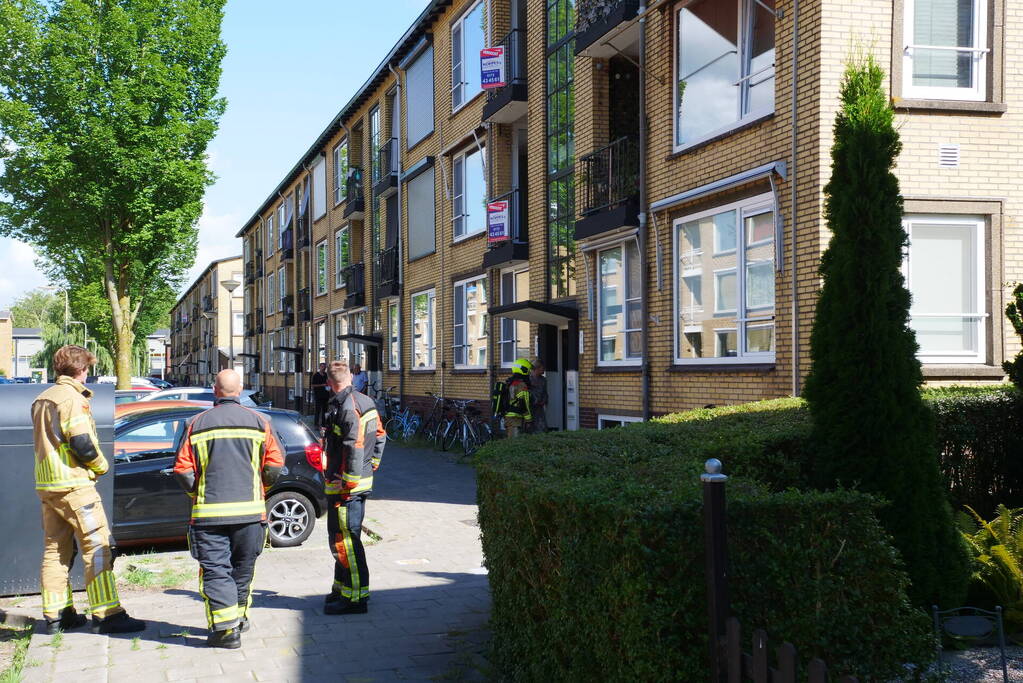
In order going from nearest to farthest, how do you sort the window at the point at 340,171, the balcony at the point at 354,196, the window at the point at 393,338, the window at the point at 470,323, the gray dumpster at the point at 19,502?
the gray dumpster at the point at 19,502 < the window at the point at 470,323 < the window at the point at 393,338 < the balcony at the point at 354,196 < the window at the point at 340,171

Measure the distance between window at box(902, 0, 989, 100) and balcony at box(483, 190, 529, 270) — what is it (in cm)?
948

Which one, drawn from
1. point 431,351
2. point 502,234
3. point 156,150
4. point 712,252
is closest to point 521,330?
point 502,234

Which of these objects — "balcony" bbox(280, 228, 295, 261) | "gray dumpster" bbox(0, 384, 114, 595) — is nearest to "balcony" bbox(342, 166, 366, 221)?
"balcony" bbox(280, 228, 295, 261)

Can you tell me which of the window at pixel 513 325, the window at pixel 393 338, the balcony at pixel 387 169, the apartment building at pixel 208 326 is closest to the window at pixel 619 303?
the window at pixel 513 325

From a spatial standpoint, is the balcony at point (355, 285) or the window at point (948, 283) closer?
the window at point (948, 283)

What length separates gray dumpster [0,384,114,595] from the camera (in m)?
7.29

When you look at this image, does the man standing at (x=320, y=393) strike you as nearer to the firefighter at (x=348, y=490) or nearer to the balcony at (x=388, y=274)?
the balcony at (x=388, y=274)

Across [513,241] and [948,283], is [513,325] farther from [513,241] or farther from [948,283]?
[948,283]

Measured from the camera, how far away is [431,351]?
2497 centimetres

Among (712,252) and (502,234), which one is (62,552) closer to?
(712,252)

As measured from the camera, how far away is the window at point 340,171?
1334 inches

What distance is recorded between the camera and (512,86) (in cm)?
1895

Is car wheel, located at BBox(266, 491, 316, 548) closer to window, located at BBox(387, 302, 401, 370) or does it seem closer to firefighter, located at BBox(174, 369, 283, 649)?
firefighter, located at BBox(174, 369, 283, 649)

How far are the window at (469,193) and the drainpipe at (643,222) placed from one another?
7.34 m
